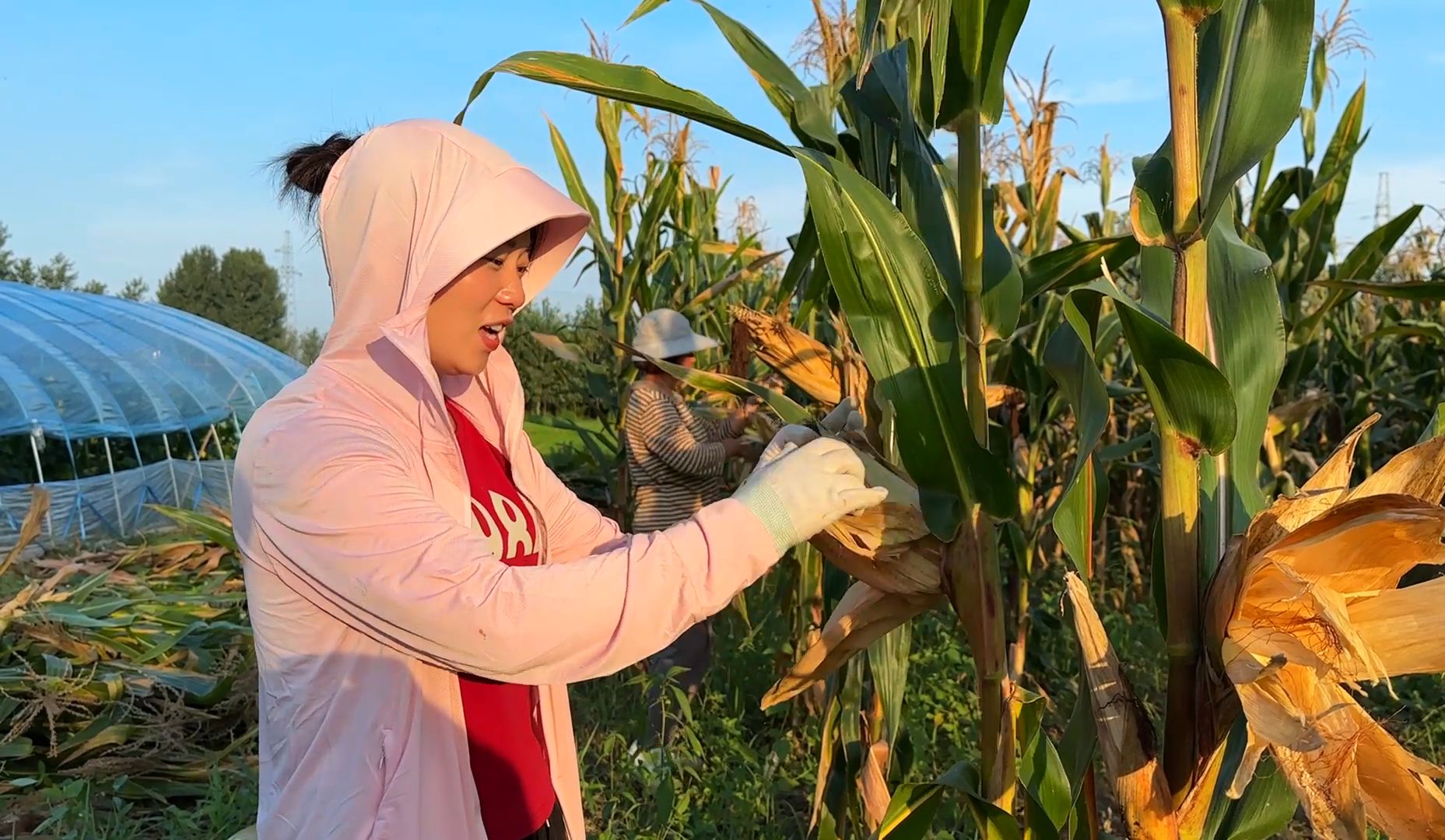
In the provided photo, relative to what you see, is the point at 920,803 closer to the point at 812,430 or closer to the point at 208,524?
the point at 812,430

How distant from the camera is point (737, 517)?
4.07 ft

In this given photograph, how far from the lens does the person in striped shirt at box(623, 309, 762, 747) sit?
409cm

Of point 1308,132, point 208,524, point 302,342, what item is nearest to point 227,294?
point 302,342

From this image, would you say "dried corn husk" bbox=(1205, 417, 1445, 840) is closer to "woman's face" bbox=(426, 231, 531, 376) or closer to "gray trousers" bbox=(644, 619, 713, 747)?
"woman's face" bbox=(426, 231, 531, 376)

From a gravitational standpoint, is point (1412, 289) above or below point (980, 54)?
below

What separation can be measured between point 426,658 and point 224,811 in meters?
2.17

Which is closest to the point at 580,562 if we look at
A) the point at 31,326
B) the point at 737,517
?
the point at 737,517

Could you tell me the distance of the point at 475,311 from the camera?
1.46 meters

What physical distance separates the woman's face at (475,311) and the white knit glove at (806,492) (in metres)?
0.46

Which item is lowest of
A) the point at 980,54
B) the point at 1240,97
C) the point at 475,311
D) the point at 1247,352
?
the point at 1247,352

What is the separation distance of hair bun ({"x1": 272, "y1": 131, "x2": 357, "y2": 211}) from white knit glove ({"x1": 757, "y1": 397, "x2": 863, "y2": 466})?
29.8 inches

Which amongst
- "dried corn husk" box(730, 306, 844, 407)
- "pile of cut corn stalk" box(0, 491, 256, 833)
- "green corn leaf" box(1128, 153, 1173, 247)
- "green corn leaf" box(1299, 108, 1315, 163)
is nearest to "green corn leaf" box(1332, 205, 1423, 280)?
"green corn leaf" box(1299, 108, 1315, 163)

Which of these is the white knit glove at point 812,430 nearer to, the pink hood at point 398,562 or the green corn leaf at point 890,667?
the pink hood at point 398,562

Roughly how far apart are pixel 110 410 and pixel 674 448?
5.76 metres
